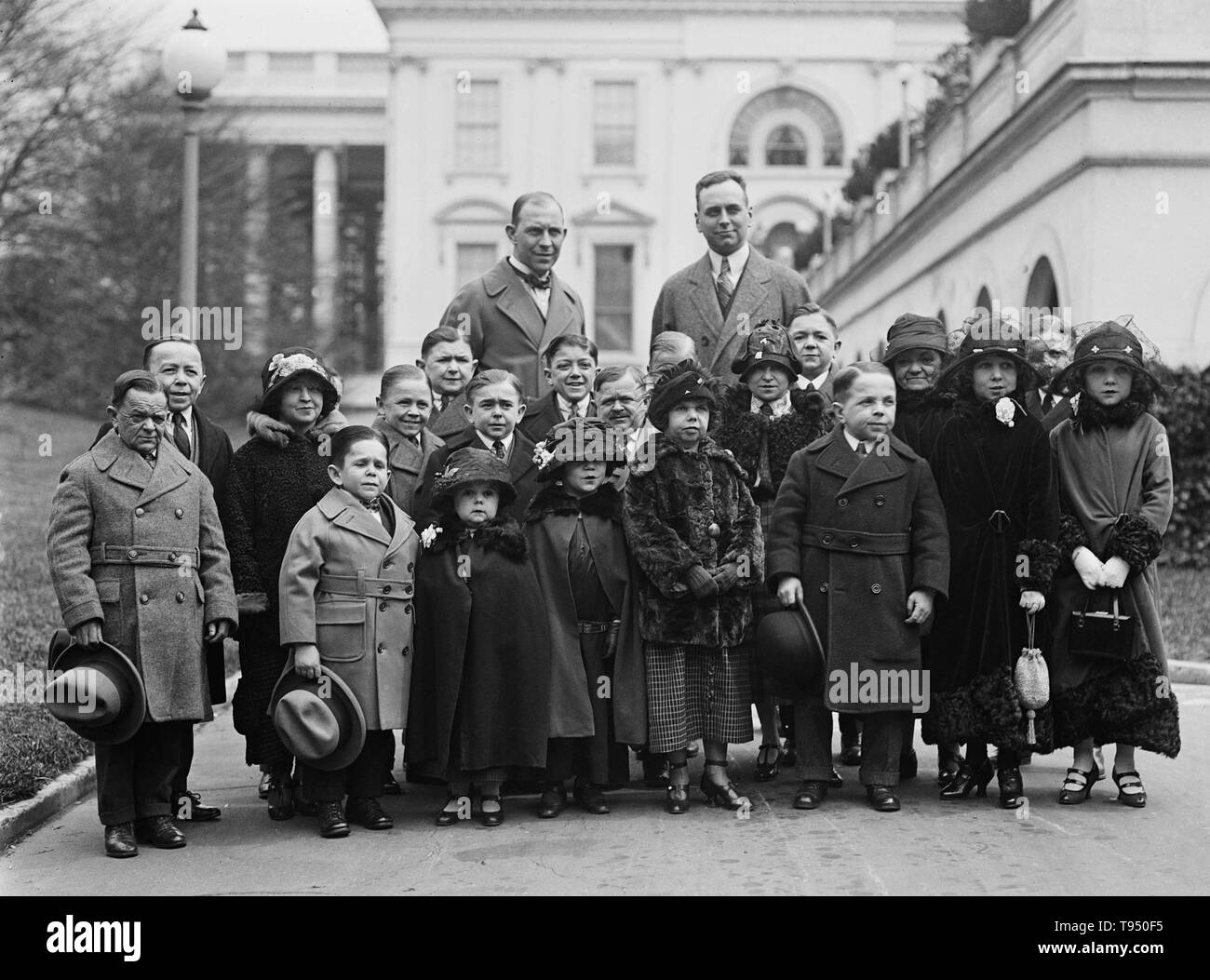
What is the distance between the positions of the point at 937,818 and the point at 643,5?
150ft

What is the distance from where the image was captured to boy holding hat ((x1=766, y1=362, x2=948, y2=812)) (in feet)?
23.3

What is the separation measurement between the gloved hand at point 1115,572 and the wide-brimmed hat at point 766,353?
170 cm

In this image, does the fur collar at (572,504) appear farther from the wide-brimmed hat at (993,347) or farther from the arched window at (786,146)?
the arched window at (786,146)

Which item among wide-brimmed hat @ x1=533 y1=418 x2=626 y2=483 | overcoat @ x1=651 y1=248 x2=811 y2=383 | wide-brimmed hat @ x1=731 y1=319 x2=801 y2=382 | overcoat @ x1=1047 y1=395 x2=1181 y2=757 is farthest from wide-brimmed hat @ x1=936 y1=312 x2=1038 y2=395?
wide-brimmed hat @ x1=533 y1=418 x2=626 y2=483

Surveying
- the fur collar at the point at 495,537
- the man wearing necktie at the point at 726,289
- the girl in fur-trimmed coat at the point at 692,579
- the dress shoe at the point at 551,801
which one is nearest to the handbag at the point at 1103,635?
the girl in fur-trimmed coat at the point at 692,579

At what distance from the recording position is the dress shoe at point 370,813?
690cm

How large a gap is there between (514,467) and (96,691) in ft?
7.42

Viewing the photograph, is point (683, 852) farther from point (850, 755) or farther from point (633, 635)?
point (850, 755)

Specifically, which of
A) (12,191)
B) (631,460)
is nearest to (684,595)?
(631,460)

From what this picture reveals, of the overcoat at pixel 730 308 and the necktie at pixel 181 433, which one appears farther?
the overcoat at pixel 730 308

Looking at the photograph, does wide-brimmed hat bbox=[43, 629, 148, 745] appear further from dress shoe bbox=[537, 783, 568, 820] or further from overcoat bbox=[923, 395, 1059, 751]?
overcoat bbox=[923, 395, 1059, 751]

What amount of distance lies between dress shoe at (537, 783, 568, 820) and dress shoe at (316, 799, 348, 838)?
2.86 feet

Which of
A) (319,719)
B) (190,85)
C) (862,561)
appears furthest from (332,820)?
(190,85)
